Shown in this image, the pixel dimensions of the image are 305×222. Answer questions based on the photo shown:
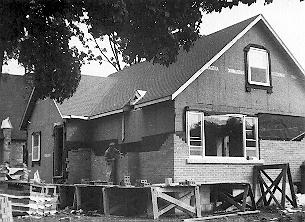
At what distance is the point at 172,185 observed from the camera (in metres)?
17.0

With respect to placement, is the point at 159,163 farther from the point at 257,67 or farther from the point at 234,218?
the point at 257,67

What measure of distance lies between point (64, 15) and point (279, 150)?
12.6m

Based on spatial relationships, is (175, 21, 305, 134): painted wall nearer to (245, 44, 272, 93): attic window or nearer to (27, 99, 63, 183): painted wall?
(245, 44, 272, 93): attic window

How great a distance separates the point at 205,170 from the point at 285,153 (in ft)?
15.0

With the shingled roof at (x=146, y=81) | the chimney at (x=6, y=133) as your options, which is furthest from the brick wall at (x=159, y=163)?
the chimney at (x=6, y=133)

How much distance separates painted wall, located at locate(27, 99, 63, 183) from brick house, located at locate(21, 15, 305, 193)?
1168 mm

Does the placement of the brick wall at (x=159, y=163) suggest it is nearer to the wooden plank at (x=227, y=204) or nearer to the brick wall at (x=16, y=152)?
the wooden plank at (x=227, y=204)

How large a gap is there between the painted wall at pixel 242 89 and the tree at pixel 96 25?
5955mm

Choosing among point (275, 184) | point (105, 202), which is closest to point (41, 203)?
point (105, 202)

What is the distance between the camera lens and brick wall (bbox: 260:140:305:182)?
2075 centimetres

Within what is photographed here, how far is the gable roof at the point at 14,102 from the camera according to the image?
3453 centimetres

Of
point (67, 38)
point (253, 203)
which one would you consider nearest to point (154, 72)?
point (253, 203)

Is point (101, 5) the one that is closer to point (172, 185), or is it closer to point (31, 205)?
point (172, 185)

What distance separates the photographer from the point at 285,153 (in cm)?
2148
